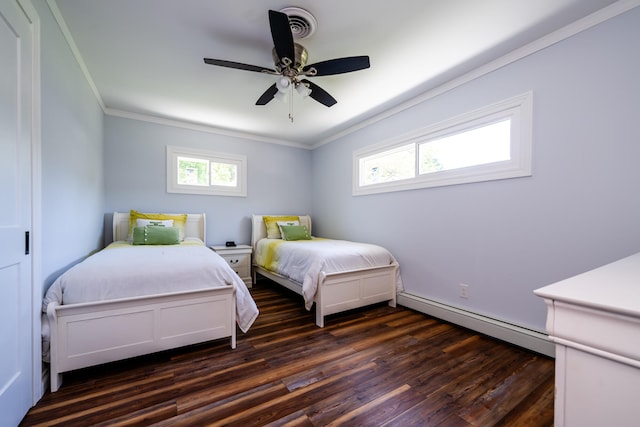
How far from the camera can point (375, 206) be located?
3611 millimetres

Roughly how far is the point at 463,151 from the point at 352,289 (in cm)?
186

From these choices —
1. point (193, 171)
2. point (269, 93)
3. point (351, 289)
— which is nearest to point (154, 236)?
point (193, 171)

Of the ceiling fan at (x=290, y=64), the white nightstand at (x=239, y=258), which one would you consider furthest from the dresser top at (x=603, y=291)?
the white nightstand at (x=239, y=258)

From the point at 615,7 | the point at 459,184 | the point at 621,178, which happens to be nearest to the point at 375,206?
the point at 459,184

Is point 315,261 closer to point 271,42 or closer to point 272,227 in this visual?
point 272,227

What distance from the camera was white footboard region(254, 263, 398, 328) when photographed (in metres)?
2.60

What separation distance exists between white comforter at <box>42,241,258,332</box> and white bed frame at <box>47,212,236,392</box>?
53 mm

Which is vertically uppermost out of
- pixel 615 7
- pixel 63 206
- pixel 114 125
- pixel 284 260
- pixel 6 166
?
pixel 615 7

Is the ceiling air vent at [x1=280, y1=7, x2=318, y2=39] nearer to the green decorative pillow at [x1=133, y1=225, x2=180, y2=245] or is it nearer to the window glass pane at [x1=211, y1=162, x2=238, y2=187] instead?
the green decorative pillow at [x1=133, y1=225, x2=180, y2=245]

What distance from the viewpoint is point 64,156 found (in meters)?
2.03

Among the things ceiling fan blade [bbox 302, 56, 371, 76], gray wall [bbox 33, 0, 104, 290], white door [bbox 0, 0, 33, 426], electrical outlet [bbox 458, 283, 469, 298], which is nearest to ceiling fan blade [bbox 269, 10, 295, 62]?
ceiling fan blade [bbox 302, 56, 371, 76]

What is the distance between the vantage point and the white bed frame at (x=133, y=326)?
5.31 ft

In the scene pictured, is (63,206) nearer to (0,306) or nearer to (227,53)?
(0,306)

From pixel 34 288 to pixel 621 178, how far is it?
3.71 meters
